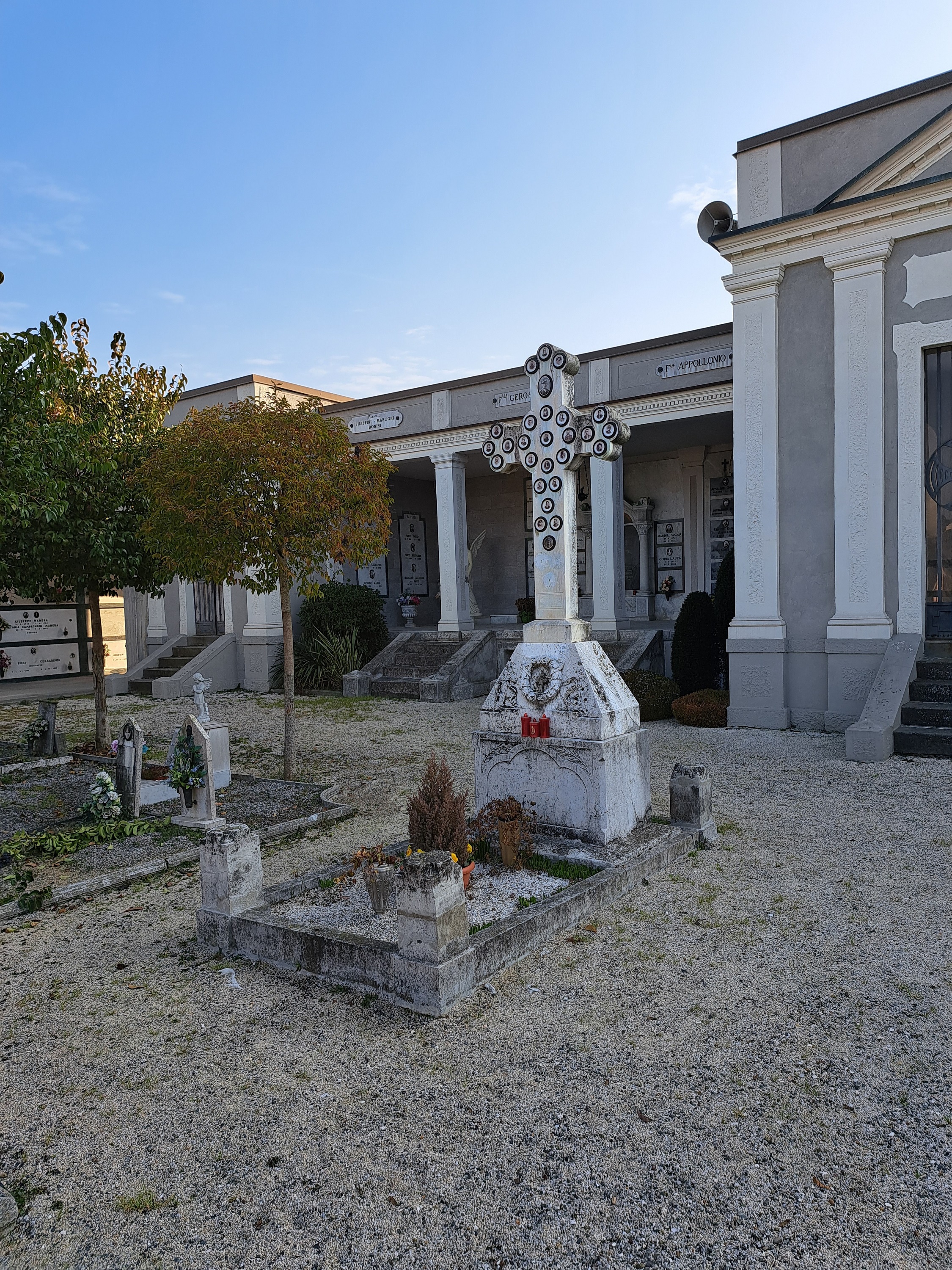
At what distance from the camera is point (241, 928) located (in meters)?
4.10

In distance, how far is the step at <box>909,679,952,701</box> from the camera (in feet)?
28.1

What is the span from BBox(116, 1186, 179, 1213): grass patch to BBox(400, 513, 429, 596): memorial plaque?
1716 centimetres

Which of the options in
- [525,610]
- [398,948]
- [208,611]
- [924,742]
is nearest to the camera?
[398,948]

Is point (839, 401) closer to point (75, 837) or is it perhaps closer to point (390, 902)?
point (390, 902)

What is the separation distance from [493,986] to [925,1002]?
1.76m

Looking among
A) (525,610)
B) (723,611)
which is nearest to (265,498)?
(723,611)

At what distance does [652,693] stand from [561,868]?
6.53 meters

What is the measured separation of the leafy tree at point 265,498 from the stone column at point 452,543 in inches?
274

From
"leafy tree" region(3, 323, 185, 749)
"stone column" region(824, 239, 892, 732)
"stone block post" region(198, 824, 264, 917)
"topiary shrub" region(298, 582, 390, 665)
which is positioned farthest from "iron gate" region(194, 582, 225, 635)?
"stone block post" region(198, 824, 264, 917)

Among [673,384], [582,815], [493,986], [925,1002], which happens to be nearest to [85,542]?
[582,815]

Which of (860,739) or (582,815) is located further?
(860,739)

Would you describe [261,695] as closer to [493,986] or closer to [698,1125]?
[493,986]

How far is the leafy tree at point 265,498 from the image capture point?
7.39 meters

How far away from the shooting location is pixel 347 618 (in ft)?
51.7
